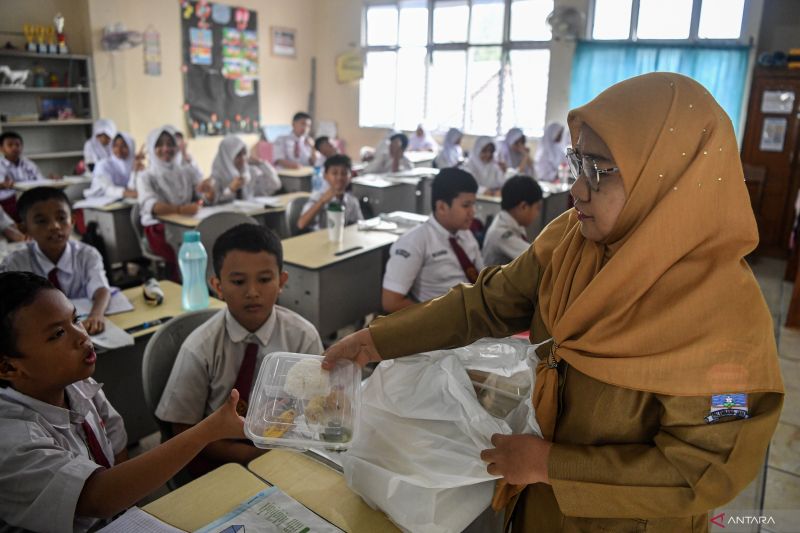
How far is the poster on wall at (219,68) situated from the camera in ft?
25.5

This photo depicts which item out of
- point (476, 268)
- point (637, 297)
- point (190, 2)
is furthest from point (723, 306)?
point (190, 2)

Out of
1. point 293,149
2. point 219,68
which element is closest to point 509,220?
point 293,149

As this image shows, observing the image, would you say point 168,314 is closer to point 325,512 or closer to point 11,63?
point 325,512

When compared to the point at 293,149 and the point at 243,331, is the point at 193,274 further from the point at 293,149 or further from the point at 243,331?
the point at 293,149

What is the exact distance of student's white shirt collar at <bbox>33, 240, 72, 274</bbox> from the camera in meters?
2.26

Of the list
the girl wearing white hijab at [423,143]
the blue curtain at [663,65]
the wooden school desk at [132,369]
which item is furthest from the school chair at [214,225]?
the girl wearing white hijab at [423,143]

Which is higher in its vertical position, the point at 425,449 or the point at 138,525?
the point at 425,449

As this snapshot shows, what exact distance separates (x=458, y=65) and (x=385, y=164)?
2.71m

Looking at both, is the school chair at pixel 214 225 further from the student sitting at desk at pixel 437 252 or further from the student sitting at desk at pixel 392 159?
the student sitting at desk at pixel 392 159

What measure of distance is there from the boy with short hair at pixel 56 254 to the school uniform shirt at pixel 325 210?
5.69 ft

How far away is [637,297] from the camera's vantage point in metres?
0.82

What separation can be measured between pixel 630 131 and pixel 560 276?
262mm

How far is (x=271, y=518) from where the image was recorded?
97 centimetres

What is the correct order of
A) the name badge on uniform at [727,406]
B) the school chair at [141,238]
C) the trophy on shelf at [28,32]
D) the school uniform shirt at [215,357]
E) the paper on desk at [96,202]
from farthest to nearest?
the trophy on shelf at [28,32], the paper on desk at [96,202], the school chair at [141,238], the school uniform shirt at [215,357], the name badge on uniform at [727,406]
